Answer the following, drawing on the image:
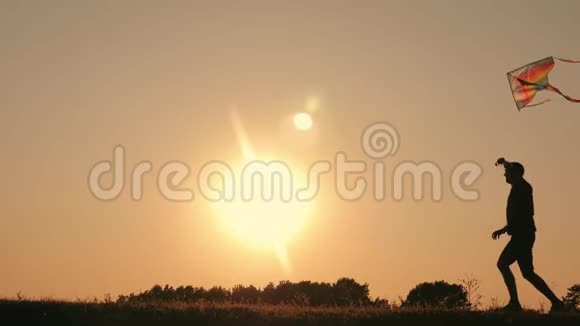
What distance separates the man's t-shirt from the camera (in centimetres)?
1945

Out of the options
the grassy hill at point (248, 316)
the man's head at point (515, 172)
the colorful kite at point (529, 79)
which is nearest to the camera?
the grassy hill at point (248, 316)

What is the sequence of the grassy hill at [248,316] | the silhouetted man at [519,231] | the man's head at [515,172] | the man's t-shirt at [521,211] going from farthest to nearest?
the man's head at [515,172] < the man's t-shirt at [521,211] < the silhouetted man at [519,231] < the grassy hill at [248,316]

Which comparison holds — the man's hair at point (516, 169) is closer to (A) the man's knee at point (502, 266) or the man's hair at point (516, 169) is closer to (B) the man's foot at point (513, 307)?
(A) the man's knee at point (502, 266)

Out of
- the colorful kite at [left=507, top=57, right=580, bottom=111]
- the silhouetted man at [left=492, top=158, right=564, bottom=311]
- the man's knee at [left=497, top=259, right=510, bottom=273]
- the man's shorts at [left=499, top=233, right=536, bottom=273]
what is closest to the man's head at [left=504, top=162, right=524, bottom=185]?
the silhouetted man at [left=492, top=158, right=564, bottom=311]

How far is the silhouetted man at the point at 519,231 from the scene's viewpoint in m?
19.3

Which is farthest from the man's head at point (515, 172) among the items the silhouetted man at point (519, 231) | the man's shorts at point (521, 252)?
the man's shorts at point (521, 252)

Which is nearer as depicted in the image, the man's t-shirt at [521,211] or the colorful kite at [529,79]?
the man's t-shirt at [521,211]

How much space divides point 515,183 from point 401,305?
3518 millimetres

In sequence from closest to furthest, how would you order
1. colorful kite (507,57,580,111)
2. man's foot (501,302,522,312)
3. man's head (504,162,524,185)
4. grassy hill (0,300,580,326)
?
grassy hill (0,300,580,326) < man's foot (501,302,522,312) < man's head (504,162,524,185) < colorful kite (507,57,580,111)

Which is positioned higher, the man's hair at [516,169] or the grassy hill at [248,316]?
the man's hair at [516,169]

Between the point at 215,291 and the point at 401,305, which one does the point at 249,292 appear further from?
the point at 401,305

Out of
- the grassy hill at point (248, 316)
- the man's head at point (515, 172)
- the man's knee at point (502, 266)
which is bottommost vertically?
the grassy hill at point (248, 316)

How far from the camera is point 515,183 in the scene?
1961cm

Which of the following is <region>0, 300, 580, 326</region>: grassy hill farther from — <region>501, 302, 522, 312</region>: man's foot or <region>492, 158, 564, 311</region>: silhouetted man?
<region>492, 158, 564, 311</region>: silhouetted man
